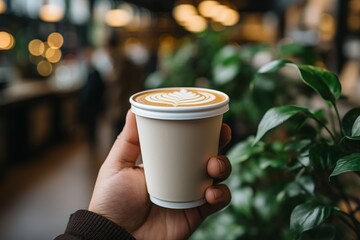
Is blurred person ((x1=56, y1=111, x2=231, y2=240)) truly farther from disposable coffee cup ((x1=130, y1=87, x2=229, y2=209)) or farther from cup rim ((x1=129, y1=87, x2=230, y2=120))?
cup rim ((x1=129, y1=87, x2=230, y2=120))

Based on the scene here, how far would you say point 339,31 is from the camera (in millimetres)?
4688

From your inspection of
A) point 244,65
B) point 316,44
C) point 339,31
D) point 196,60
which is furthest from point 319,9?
point 244,65

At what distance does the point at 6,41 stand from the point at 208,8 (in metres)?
5.37

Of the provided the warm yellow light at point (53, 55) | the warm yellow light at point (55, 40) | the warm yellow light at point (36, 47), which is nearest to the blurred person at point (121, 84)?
the warm yellow light at point (36, 47)

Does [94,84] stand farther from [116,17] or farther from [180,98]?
[116,17]

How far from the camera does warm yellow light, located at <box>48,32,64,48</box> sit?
1230 centimetres

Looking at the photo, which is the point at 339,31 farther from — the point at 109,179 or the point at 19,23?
the point at 19,23

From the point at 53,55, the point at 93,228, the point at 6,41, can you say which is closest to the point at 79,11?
the point at 53,55

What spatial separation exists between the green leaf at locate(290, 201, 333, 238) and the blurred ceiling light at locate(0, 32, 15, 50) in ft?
31.7

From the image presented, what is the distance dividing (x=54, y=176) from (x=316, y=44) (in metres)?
5.22

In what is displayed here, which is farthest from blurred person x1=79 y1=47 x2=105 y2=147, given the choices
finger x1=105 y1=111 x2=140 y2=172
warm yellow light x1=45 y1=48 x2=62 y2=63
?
warm yellow light x1=45 y1=48 x2=62 y2=63

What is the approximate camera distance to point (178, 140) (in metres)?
0.75

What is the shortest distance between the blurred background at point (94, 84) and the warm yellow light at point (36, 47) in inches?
4.6

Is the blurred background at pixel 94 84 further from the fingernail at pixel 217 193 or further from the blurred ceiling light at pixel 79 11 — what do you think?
the fingernail at pixel 217 193
